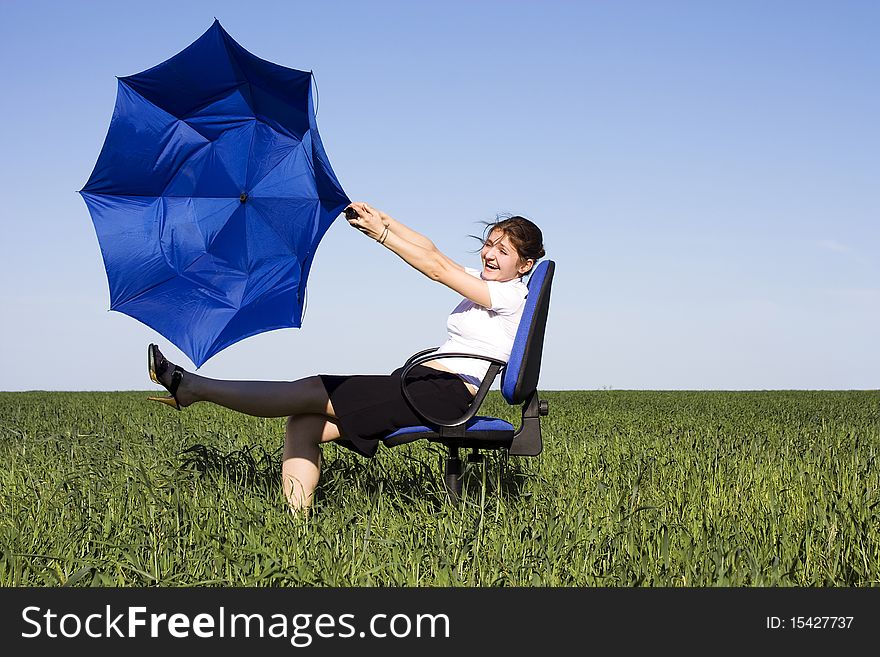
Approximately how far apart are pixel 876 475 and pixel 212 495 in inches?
197

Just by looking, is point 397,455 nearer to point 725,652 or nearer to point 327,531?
point 327,531

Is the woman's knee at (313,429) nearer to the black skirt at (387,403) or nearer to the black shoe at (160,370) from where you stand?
the black skirt at (387,403)

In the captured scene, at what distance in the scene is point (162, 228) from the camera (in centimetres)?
492

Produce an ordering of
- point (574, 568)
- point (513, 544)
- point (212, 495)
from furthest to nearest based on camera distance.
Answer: point (212, 495) < point (513, 544) < point (574, 568)

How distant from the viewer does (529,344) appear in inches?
181

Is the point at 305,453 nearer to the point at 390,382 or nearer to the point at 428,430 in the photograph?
the point at 390,382

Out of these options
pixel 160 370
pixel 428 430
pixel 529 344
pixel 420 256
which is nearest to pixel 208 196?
pixel 160 370

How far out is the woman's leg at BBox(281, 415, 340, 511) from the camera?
16.3 feet

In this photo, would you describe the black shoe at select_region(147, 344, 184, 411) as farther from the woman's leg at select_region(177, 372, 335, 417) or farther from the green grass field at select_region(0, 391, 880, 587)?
the green grass field at select_region(0, 391, 880, 587)

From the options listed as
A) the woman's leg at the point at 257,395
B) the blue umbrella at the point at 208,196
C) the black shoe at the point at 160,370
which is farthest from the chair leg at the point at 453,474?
the black shoe at the point at 160,370

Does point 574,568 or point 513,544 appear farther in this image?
point 513,544

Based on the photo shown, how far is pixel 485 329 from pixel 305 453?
1.31 metres

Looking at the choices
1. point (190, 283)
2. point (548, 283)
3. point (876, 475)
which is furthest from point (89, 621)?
point (876, 475)

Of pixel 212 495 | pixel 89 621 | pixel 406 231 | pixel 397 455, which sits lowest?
pixel 89 621
